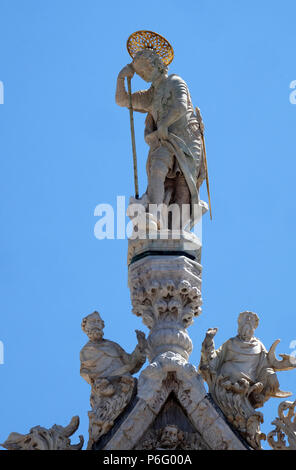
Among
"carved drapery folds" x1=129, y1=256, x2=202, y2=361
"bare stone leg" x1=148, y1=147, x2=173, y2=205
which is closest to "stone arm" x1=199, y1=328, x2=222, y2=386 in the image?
"carved drapery folds" x1=129, y1=256, x2=202, y2=361

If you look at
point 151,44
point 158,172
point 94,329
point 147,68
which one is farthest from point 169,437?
point 151,44

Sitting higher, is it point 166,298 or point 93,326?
point 166,298

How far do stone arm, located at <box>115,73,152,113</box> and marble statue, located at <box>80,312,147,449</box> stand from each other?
3.96 metres

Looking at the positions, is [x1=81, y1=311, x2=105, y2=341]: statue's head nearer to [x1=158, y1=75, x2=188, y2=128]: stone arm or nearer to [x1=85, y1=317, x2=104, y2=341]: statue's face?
[x1=85, y1=317, x2=104, y2=341]: statue's face

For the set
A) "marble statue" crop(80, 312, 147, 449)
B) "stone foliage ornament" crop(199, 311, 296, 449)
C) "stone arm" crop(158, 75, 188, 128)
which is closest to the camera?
"marble statue" crop(80, 312, 147, 449)

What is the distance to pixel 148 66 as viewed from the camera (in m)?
28.0

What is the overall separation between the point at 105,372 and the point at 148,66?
17.7 feet

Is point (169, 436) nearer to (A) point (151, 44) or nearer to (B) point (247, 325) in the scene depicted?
(B) point (247, 325)

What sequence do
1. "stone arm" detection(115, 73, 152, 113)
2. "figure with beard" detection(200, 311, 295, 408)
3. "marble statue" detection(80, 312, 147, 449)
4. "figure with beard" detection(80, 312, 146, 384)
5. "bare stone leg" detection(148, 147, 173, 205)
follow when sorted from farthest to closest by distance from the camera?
1. "stone arm" detection(115, 73, 152, 113)
2. "bare stone leg" detection(148, 147, 173, 205)
3. "figure with beard" detection(80, 312, 146, 384)
4. "figure with beard" detection(200, 311, 295, 408)
5. "marble statue" detection(80, 312, 147, 449)

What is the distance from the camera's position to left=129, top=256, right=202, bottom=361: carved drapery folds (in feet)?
82.9

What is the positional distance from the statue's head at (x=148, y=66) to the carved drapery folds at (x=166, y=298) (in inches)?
136

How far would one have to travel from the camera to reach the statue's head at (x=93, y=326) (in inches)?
1009
